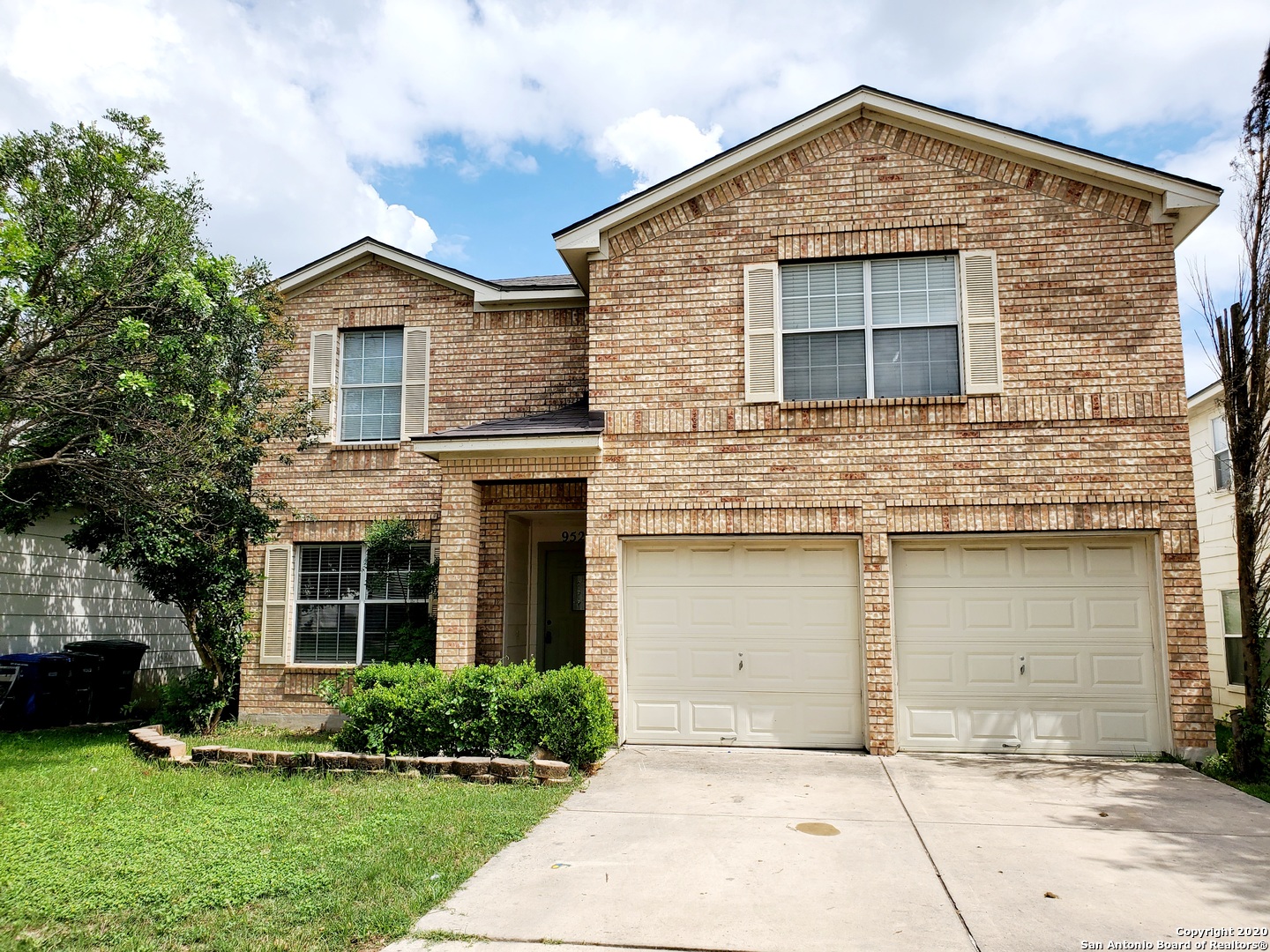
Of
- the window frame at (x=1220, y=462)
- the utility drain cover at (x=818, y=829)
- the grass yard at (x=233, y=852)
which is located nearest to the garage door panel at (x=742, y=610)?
the grass yard at (x=233, y=852)

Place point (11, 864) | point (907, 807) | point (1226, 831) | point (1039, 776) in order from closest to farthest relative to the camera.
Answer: point (11, 864), point (1226, 831), point (907, 807), point (1039, 776)

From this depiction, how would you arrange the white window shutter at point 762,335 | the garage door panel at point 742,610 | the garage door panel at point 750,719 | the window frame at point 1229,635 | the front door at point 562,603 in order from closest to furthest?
the garage door panel at point 750,719 < the garage door panel at point 742,610 < the white window shutter at point 762,335 < the front door at point 562,603 < the window frame at point 1229,635

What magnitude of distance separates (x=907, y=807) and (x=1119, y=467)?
4704 mm

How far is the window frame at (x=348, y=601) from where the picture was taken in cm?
1216

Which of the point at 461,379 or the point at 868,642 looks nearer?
the point at 868,642

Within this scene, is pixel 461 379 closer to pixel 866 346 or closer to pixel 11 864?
pixel 866 346

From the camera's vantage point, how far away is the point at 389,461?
1238 centimetres

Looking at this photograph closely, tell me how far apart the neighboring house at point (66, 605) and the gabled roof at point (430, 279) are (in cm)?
570

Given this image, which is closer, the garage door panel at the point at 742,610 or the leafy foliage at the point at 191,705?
the garage door panel at the point at 742,610

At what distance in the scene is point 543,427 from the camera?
1068cm

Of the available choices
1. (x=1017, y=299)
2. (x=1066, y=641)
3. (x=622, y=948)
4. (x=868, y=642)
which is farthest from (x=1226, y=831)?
(x=1017, y=299)

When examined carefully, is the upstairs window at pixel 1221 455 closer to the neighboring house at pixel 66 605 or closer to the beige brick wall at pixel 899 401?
the beige brick wall at pixel 899 401

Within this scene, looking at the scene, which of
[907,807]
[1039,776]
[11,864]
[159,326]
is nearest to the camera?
[11,864]

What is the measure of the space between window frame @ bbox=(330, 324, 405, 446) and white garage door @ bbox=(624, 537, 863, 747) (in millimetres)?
4193
